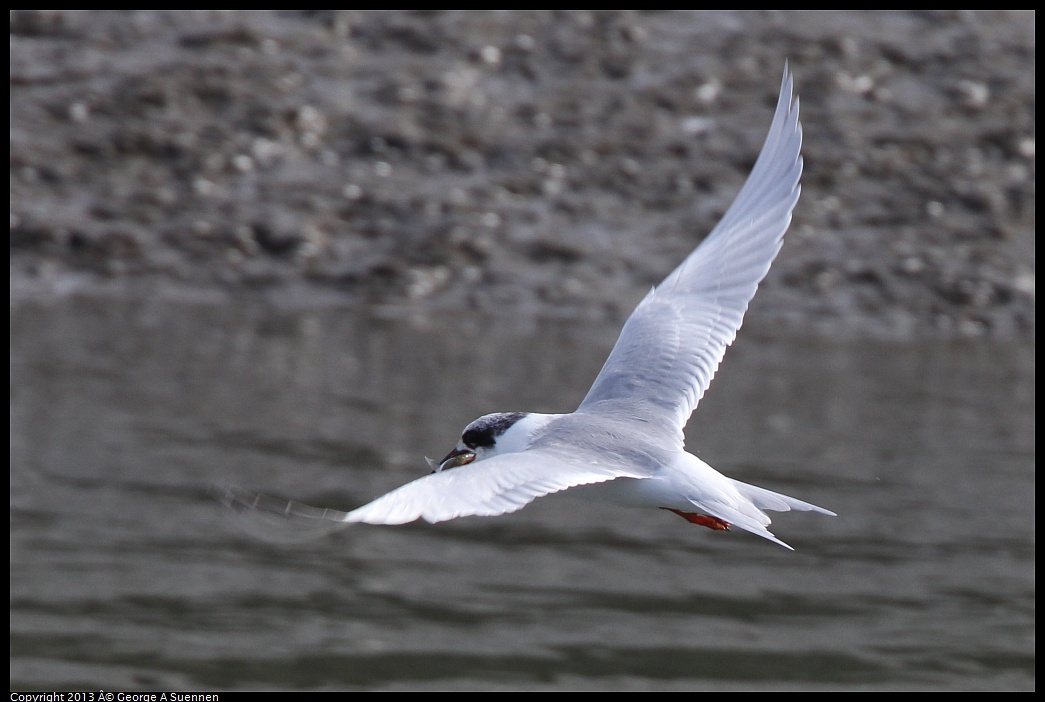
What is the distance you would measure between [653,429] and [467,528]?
492 centimetres

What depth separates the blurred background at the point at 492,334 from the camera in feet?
29.1

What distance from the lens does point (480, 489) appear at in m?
4.72

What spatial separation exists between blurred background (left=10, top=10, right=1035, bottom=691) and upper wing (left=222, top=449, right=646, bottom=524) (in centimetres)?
341

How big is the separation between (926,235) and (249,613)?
30.4 feet

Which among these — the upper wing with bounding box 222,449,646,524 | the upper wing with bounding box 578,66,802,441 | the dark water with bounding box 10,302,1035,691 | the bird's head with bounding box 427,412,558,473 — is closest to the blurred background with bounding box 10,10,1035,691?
the dark water with bounding box 10,302,1035,691

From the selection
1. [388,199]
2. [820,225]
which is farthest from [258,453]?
[820,225]

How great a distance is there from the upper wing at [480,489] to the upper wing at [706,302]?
1.09 metres

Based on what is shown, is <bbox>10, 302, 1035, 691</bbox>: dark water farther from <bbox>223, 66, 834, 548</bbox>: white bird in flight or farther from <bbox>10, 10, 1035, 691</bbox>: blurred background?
<bbox>223, 66, 834, 548</bbox>: white bird in flight

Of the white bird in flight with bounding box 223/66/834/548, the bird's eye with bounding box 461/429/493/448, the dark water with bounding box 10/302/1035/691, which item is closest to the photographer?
the white bird in flight with bounding box 223/66/834/548

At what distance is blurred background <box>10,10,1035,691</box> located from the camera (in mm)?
8875

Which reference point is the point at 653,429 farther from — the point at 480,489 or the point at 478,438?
the point at 480,489

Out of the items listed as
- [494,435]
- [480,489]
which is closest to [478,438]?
[494,435]

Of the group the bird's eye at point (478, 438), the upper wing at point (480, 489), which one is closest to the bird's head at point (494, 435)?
the bird's eye at point (478, 438)

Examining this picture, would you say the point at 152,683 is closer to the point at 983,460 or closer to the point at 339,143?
the point at 983,460
